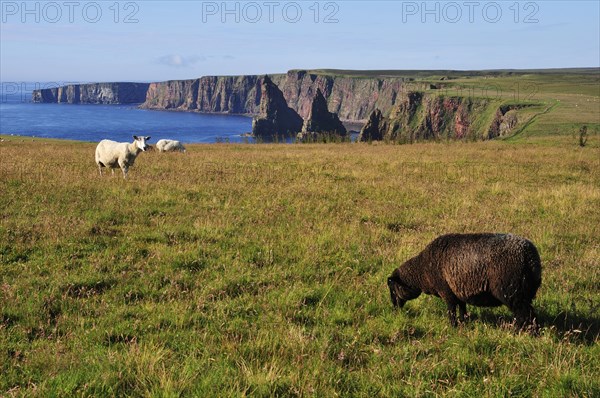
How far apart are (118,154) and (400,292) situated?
16.3 metres

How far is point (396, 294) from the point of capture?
7.15 metres

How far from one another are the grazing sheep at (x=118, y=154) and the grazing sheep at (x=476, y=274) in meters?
15.5

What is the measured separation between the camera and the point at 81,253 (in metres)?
9.20

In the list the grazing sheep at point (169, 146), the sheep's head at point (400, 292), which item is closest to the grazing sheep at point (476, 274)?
the sheep's head at point (400, 292)

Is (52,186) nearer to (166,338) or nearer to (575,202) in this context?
(166,338)

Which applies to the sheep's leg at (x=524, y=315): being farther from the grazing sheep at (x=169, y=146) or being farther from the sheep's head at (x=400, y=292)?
the grazing sheep at (x=169, y=146)

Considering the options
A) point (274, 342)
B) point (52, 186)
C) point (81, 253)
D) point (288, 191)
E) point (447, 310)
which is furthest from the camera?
point (288, 191)

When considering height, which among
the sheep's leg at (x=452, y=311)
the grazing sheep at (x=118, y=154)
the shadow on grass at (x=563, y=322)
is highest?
the grazing sheep at (x=118, y=154)

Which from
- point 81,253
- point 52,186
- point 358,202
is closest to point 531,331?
point 81,253

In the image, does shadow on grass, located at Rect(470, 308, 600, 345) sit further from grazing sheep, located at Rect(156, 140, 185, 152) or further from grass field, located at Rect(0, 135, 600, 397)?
grazing sheep, located at Rect(156, 140, 185, 152)

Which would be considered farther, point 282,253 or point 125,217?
point 125,217

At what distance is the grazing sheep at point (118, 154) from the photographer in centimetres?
1961

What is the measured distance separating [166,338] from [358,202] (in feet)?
34.8

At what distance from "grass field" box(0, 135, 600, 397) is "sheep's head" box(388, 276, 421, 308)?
166 millimetres
